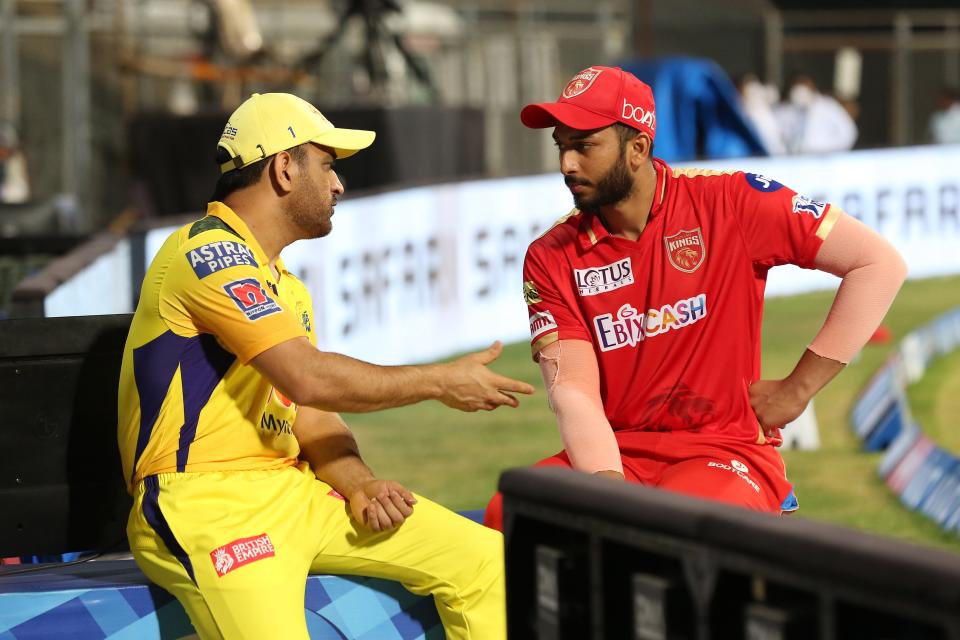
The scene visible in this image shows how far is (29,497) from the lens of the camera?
14.6 ft

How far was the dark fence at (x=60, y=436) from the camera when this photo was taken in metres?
4.44

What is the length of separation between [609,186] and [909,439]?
529 centimetres

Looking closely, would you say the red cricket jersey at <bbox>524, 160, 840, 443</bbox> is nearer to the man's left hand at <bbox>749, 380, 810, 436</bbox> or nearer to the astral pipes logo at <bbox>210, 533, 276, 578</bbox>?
the man's left hand at <bbox>749, 380, 810, 436</bbox>

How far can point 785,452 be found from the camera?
990 centimetres

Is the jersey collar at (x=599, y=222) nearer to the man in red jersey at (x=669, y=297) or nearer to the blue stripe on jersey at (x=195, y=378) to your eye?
the man in red jersey at (x=669, y=297)

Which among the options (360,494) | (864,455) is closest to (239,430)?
(360,494)

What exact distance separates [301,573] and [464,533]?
50 centimetres

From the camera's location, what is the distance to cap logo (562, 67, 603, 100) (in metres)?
4.49

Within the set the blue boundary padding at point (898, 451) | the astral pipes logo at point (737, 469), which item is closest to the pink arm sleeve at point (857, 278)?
the astral pipes logo at point (737, 469)

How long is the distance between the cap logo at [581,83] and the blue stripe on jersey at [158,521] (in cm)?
164

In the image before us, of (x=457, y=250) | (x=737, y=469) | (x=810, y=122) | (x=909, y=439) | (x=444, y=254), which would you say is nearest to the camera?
(x=737, y=469)

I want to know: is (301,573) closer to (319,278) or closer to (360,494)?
(360,494)

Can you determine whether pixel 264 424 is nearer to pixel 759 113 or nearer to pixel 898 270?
pixel 898 270

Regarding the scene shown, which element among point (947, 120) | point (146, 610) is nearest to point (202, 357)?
point (146, 610)
